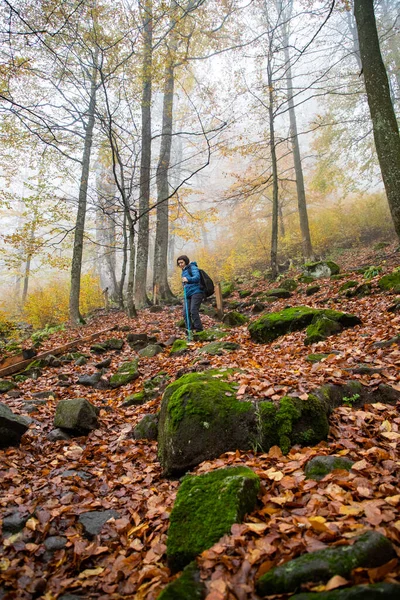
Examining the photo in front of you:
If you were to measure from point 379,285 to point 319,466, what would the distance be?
240 inches

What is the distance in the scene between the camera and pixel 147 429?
4234 millimetres

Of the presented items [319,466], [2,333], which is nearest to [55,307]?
[2,333]

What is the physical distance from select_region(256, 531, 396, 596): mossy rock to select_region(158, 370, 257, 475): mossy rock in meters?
1.60

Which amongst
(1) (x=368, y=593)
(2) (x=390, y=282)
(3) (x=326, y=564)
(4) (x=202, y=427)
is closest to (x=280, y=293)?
(2) (x=390, y=282)

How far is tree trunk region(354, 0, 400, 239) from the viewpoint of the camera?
21.6 feet

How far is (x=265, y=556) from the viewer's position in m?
1.75

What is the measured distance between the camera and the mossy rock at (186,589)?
1.58m

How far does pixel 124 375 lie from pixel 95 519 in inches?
145

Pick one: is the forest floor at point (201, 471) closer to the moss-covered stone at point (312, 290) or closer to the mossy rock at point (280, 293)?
the moss-covered stone at point (312, 290)

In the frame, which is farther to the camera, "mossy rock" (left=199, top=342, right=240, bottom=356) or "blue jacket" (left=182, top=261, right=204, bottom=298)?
"blue jacket" (left=182, top=261, right=204, bottom=298)

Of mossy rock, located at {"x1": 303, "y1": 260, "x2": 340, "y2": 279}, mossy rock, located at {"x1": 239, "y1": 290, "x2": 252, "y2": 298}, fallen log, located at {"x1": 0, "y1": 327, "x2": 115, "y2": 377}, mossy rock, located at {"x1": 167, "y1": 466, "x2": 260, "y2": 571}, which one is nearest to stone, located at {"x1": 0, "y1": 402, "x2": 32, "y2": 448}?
mossy rock, located at {"x1": 167, "y1": 466, "x2": 260, "y2": 571}

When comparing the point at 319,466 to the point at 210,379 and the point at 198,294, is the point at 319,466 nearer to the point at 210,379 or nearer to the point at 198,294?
the point at 210,379

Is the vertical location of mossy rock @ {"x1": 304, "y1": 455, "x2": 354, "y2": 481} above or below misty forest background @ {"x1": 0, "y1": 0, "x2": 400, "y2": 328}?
below

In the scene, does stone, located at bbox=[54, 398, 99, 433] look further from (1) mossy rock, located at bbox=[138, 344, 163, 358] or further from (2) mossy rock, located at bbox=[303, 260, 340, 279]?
(2) mossy rock, located at bbox=[303, 260, 340, 279]
